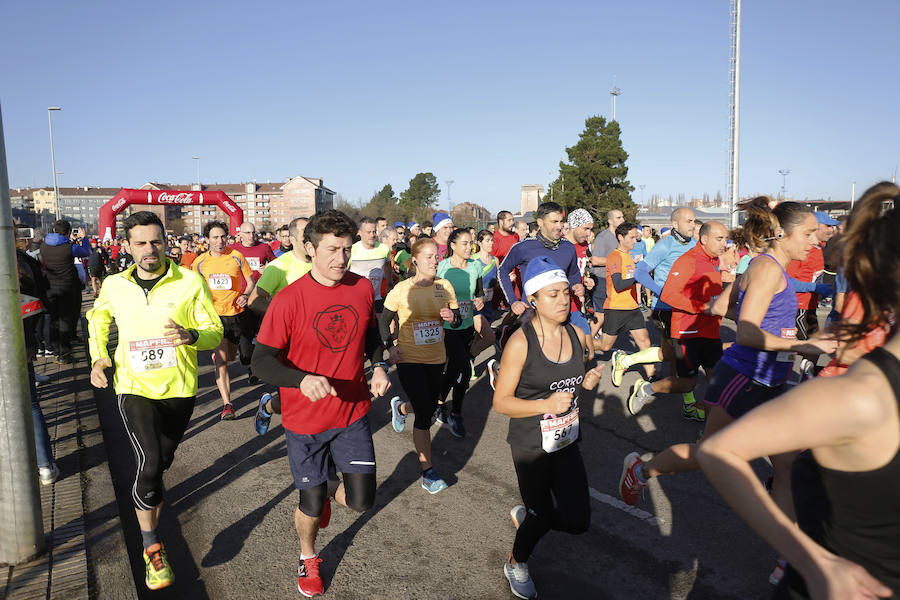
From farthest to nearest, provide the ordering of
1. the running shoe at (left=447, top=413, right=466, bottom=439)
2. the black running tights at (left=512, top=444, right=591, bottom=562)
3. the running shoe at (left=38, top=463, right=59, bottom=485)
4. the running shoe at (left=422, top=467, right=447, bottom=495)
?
the running shoe at (left=447, top=413, right=466, bottom=439), the running shoe at (left=422, top=467, right=447, bottom=495), the running shoe at (left=38, top=463, right=59, bottom=485), the black running tights at (left=512, top=444, right=591, bottom=562)

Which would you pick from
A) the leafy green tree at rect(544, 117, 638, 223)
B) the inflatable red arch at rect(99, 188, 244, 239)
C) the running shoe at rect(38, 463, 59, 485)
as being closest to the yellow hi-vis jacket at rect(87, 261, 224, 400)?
the running shoe at rect(38, 463, 59, 485)

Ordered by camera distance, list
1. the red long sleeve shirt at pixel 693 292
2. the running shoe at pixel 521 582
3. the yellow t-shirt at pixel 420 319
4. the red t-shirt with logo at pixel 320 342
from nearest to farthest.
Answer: the running shoe at pixel 521 582 → the red t-shirt with logo at pixel 320 342 → the yellow t-shirt at pixel 420 319 → the red long sleeve shirt at pixel 693 292

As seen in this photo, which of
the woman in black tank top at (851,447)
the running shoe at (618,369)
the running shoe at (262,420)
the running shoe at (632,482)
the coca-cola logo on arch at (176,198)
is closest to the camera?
the woman in black tank top at (851,447)

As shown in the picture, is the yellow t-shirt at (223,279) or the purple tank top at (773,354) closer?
the purple tank top at (773,354)

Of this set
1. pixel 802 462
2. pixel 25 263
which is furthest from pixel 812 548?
pixel 25 263

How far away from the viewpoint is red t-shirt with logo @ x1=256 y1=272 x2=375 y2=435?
11.1 feet

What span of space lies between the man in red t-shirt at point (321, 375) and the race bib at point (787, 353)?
2388 millimetres

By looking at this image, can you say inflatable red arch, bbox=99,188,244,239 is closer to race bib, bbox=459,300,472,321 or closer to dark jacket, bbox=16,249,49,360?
dark jacket, bbox=16,249,49,360

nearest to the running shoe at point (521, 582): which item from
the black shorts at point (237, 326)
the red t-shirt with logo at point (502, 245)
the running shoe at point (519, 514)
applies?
the running shoe at point (519, 514)

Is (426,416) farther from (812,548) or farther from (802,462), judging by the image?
(812,548)

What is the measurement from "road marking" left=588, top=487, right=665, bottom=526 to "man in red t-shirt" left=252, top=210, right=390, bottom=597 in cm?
188

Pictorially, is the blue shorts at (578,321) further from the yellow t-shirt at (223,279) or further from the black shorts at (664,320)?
the yellow t-shirt at (223,279)

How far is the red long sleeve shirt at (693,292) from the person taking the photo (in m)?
5.61

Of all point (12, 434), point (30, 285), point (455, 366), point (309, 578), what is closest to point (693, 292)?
point (455, 366)
